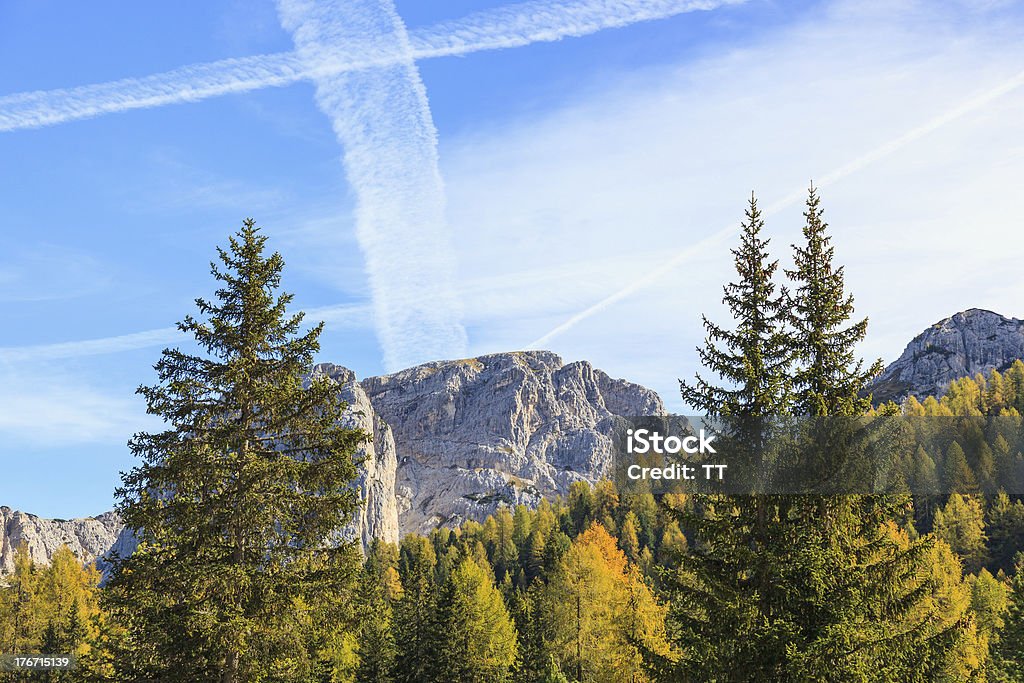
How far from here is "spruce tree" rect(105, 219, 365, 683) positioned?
17312mm

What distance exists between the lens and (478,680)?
44.7 meters

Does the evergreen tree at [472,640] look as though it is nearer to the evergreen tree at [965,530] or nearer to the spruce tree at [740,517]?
the spruce tree at [740,517]

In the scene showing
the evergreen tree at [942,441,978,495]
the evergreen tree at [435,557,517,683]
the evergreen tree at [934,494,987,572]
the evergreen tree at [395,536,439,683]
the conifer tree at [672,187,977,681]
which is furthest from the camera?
the evergreen tree at [942,441,978,495]

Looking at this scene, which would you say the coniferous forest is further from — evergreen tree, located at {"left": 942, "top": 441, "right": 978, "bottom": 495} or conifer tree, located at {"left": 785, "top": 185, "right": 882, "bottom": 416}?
evergreen tree, located at {"left": 942, "top": 441, "right": 978, "bottom": 495}

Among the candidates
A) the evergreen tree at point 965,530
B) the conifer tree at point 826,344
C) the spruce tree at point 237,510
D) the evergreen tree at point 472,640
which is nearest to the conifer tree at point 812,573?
the conifer tree at point 826,344

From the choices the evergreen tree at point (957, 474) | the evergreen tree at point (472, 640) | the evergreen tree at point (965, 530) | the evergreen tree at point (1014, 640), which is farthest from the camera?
the evergreen tree at point (957, 474)

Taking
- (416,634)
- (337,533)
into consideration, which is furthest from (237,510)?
(416,634)

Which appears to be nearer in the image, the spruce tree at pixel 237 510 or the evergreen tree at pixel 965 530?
the spruce tree at pixel 237 510

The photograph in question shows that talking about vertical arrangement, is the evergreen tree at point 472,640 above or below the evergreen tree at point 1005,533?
below

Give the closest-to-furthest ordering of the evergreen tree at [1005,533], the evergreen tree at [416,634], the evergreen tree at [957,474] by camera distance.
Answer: the evergreen tree at [416,634] → the evergreen tree at [1005,533] → the evergreen tree at [957,474]

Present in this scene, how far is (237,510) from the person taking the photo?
17.7 metres

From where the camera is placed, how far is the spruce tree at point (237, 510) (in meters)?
17.3

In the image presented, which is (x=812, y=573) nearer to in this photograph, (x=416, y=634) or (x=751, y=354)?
(x=751, y=354)

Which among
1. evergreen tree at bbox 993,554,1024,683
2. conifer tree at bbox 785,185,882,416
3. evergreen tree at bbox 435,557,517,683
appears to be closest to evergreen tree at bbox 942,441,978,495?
evergreen tree at bbox 993,554,1024,683
